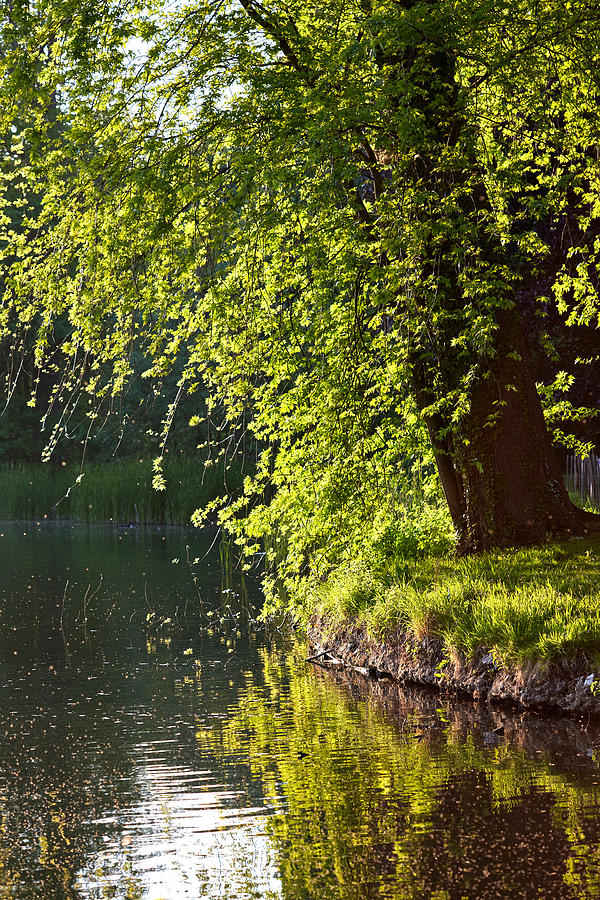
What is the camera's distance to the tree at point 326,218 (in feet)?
29.6

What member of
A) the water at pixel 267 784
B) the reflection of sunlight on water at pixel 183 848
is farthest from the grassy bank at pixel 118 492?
the reflection of sunlight on water at pixel 183 848

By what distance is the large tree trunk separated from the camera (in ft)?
35.1

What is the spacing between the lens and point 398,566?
1110 centimetres

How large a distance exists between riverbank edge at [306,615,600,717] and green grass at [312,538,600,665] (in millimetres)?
83

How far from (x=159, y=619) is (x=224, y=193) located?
230 inches

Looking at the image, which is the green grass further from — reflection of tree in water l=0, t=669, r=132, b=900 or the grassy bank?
the grassy bank

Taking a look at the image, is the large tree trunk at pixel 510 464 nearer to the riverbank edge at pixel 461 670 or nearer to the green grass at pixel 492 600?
the green grass at pixel 492 600

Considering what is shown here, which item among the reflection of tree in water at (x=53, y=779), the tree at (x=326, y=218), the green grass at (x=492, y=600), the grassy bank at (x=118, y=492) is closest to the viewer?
the reflection of tree in water at (x=53, y=779)

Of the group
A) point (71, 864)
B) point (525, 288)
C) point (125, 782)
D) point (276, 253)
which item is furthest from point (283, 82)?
point (525, 288)

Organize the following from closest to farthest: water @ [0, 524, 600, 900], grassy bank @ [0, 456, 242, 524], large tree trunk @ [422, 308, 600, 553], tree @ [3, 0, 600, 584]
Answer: water @ [0, 524, 600, 900], tree @ [3, 0, 600, 584], large tree trunk @ [422, 308, 600, 553], grassy bank @ [0, 456, 242, 524]

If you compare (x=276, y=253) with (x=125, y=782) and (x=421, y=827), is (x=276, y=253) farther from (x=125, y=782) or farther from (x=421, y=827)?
(x=421, y=827)

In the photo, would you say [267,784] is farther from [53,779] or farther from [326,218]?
[326,218]

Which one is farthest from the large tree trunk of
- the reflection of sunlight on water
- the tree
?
the reflection of sunlight on water

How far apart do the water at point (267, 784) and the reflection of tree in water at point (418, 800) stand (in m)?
0.01
